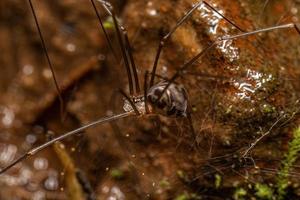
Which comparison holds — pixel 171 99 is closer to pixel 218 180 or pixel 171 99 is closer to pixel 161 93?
pixel 161 93

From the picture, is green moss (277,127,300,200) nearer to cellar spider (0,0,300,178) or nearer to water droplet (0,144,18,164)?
cellar spider (0,0,300,178)

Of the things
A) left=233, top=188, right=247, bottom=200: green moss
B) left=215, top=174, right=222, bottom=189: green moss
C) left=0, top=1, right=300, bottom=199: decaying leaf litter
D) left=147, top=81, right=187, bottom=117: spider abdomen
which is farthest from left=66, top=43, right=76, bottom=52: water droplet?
left=233, top=188, right=247, bottom=200: green moss

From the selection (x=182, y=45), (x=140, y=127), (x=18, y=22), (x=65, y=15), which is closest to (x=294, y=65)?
(x=182, y=45)

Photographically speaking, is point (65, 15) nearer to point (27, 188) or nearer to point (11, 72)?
point (11, 72)

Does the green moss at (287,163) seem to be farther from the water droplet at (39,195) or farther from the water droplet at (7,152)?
the water droplet at (7,152)

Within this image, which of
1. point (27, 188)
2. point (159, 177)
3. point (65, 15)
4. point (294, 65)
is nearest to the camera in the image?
point (294, 65)

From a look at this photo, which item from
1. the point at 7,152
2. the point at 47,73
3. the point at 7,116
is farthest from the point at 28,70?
the point at 7,152

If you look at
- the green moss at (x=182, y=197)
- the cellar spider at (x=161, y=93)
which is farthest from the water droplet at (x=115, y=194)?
the cellar spider at (x=161, y=93)
